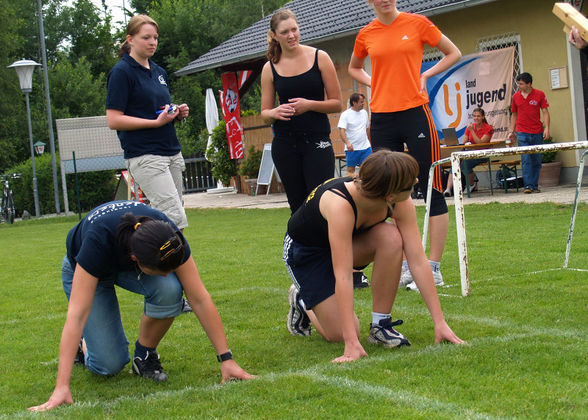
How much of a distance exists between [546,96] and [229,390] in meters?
12.3

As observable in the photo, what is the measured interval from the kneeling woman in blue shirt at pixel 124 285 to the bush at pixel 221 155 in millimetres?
18755

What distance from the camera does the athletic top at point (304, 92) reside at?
234 inches

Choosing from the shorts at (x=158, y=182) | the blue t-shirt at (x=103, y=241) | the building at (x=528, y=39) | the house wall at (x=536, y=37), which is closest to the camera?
the blue t-shirt at (x=103, y=241)

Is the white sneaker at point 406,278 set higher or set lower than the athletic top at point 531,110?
lower

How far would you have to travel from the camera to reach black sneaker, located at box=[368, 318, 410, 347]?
4453mm

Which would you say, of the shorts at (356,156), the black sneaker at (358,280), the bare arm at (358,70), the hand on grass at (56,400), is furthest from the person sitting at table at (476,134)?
the hand on grass at (56,400)

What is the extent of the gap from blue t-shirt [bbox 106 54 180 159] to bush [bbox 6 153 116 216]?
1949 centimetres

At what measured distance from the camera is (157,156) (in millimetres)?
6246

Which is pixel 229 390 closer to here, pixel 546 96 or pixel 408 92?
pixel 408 92

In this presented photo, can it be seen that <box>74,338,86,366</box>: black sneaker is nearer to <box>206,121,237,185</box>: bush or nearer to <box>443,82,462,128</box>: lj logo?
<box>443,82,462,128</box>: lj logo

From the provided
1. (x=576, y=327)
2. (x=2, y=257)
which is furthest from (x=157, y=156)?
(x=2, y=257)

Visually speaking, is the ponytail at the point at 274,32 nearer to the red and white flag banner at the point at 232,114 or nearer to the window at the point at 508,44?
the window at the point at 508,44

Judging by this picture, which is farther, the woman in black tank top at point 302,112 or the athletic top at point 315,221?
the woman in black tank top at point 302,112

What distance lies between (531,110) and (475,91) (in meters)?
2.48
